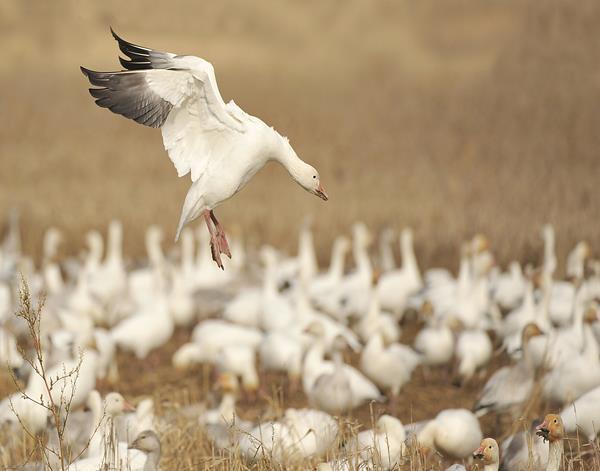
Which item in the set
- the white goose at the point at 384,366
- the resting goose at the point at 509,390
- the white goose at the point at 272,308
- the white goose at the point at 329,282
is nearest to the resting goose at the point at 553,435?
the resting goose at the point at 509,390

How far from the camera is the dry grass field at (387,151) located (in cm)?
1345

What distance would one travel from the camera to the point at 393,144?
16.6 meters

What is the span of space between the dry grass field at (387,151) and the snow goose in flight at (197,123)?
352 cm

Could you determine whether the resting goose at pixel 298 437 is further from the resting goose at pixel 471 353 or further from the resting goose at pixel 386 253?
the resting goose at pixel 386 253

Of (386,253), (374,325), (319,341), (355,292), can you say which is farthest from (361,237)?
(319,341)

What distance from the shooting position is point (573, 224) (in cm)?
1271

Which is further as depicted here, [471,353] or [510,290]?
[510,290]

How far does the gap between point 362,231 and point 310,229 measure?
4.82 ft

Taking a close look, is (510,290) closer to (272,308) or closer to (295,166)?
(272,308)

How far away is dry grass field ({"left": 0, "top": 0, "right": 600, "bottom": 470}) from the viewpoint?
1345 cm

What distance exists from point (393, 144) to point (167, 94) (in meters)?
11.4

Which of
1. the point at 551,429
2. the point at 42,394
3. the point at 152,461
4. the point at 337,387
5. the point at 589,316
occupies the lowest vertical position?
the point at 551,429

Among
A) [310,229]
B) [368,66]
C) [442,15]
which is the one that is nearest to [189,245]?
[310,229]

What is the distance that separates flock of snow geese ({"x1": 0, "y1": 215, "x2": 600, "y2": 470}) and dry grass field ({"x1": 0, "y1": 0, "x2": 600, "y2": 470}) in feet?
1.29
